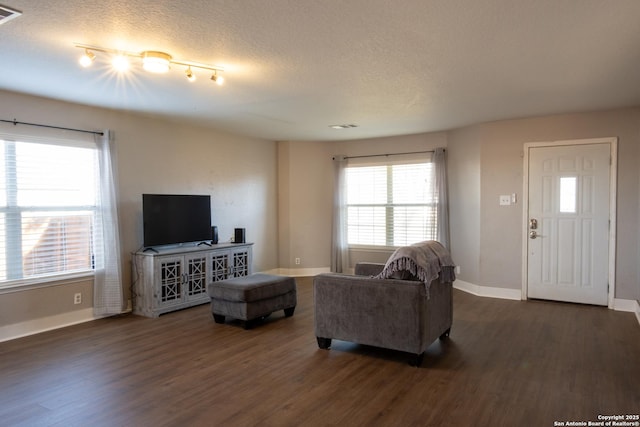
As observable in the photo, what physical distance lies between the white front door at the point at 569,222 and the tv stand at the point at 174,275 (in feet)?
13.8

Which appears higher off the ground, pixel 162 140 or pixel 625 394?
pixel 162 140

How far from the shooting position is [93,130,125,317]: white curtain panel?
4.73 meters

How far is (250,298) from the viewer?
4340mm

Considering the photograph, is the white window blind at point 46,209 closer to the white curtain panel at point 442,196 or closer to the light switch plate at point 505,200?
the white curtain panel at point 442,196

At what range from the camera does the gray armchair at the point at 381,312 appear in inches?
129

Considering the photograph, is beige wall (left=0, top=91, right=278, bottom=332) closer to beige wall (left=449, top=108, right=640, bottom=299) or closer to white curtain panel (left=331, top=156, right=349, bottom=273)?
white curtain panel (left=331, top=156, right=349, bottom=273)

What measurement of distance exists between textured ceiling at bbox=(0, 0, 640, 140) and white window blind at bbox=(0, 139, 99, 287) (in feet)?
2.18

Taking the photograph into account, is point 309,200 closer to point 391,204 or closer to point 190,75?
point 391,204

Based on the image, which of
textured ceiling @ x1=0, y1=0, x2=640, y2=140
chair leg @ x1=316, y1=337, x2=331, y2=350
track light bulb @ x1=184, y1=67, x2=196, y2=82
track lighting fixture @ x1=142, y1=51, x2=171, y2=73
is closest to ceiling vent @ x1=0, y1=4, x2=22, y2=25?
textured ceiling @ x1=0, y1=0, x2=640, y2=140

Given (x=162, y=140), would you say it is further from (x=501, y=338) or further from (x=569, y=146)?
(x=569, y=146)

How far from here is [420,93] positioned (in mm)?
4199

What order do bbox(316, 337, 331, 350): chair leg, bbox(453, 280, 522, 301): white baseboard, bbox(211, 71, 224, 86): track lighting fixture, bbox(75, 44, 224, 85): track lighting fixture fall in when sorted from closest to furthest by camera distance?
bbox(75, 44, 224, 85): track lighting fixture, bbox(211, 71, 224, 86): track lighting fixture, bbox(316, 337, 331, 350): chair leg, bbox(453, 280, 522, 301): white baseboard

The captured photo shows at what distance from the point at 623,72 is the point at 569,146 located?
1837mm

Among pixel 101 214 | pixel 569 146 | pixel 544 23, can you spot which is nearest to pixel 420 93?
pixel 544 23
